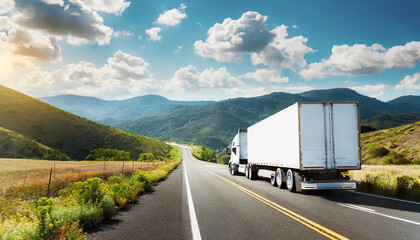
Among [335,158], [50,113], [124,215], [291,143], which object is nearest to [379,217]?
[335,158]

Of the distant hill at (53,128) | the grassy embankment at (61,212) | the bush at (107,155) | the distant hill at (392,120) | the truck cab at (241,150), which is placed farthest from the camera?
the distant hill at (392,120)

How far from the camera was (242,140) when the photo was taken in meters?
23.1

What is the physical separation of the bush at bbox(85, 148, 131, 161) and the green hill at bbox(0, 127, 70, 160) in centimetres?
768

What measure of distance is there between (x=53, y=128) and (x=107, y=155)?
1818 cm

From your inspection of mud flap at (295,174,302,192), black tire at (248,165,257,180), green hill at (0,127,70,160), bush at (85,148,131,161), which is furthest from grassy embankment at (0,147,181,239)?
bush at (85,148,131,161)

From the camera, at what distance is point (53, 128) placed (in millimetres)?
71188

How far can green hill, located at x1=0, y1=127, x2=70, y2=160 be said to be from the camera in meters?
53.8

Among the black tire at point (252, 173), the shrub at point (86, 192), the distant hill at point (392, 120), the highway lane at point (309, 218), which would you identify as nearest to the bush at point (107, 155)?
the black tire at point (252, 173)

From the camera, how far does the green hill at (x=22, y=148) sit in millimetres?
53787

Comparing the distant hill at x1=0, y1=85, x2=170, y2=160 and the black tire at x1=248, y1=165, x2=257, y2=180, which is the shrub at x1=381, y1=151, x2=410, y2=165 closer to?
the black tire at x1=248, y1=165, x2=257, y2=180

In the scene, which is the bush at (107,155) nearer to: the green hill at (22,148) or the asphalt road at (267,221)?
the green hill at (22,148)

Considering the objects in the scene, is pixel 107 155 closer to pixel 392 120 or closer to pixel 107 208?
pixel 107 208

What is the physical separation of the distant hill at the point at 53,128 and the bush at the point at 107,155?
128 inches

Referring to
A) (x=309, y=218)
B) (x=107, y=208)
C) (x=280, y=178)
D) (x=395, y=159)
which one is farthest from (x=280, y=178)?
(x=395, y=159)
